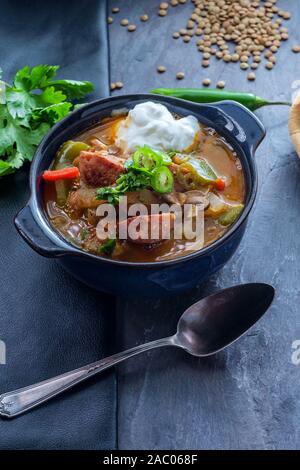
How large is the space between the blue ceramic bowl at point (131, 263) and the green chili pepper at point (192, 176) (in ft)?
0.53

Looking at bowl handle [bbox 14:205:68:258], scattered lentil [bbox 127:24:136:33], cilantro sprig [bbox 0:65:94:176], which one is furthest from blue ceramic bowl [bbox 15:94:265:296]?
scattered lentil [bbox 127:24:136:33]

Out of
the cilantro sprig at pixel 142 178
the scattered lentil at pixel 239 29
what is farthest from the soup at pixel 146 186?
the scattered lentil at pixel 239 29

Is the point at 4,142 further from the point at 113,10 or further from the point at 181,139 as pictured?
the point at 113,10

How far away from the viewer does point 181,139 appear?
9.31ft

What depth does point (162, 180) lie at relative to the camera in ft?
8.46

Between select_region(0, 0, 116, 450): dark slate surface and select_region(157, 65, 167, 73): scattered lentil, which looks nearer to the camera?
select_region(0, 0, 116, 450): dark slate surface

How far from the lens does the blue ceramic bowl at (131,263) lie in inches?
94.8

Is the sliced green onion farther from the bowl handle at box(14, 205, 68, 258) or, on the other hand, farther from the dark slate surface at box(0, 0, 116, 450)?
the dark slate surface at box(0, 0, 116, 450)

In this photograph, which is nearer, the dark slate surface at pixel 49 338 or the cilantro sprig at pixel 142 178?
the dark slate surface at pixel 49 338

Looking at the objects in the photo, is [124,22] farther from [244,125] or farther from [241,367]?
[241,367]

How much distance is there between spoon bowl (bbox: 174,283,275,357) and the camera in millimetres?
2584

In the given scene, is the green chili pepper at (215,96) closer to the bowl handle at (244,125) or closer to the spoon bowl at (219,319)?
the bowl handle at (244,125)

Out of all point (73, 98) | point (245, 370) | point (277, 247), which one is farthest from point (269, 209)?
point (73, 98)

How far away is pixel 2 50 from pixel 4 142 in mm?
853
